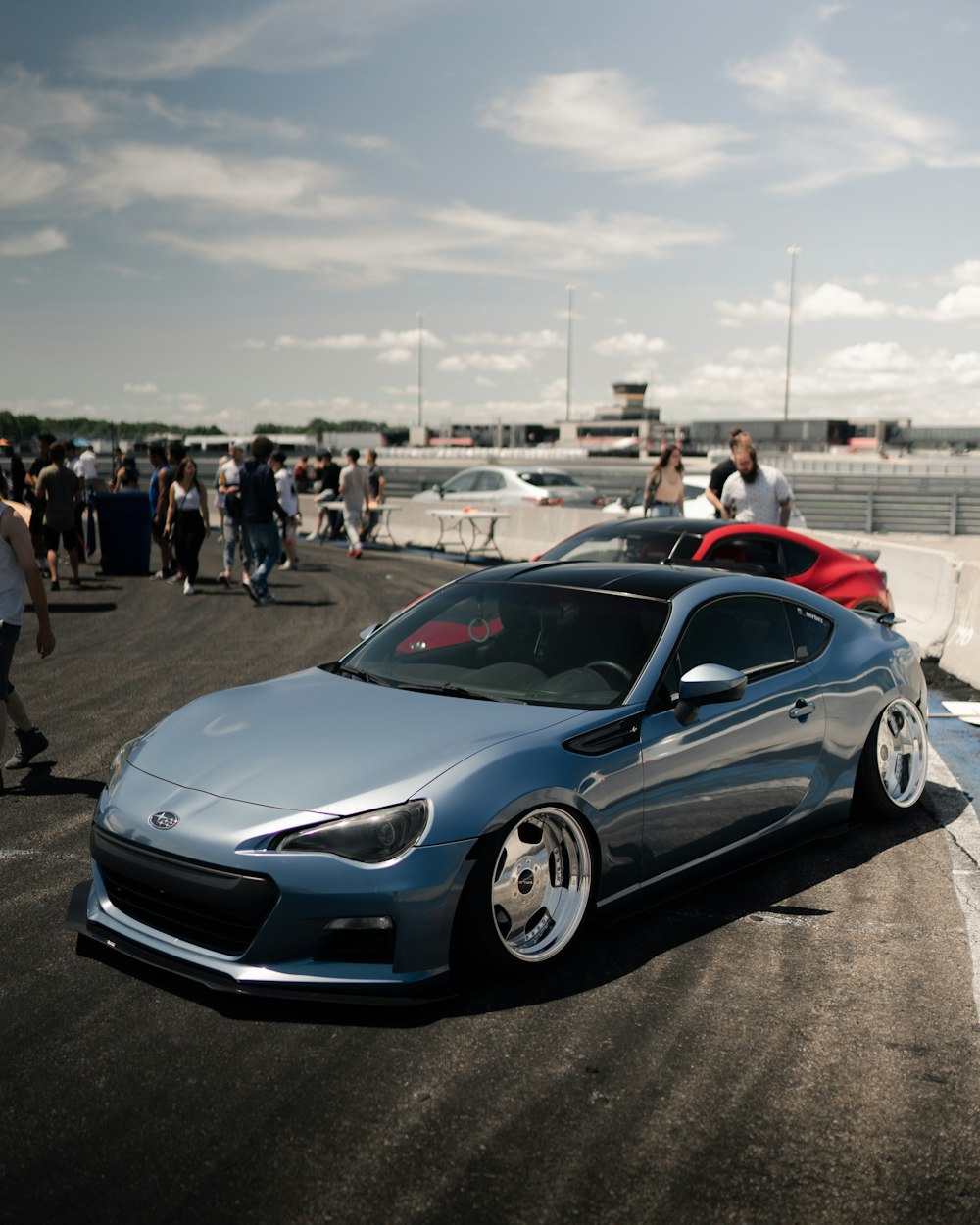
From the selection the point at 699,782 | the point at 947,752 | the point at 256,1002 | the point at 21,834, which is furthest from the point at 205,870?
the point at 947,752

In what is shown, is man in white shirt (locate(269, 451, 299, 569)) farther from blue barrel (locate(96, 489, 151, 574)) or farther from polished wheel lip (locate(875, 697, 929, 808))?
polished wheel lip (locate(875, 697, 929, 808))

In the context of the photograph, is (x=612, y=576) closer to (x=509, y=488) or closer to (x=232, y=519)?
(x=232, y=519)

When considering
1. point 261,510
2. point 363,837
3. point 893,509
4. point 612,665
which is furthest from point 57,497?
point 893,509

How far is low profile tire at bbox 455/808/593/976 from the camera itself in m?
4.10

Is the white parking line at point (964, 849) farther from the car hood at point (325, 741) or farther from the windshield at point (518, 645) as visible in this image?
the car hood at point (325, 741)

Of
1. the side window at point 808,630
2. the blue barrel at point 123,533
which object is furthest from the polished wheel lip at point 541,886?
the blue barrel at point 123,533

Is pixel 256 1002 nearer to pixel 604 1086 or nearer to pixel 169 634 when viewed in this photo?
pixel 604 1086

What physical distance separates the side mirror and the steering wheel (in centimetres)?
21

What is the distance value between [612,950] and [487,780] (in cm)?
90

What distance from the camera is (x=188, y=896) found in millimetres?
4012

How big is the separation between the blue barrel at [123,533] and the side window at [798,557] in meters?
11.6

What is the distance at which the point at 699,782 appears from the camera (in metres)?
4.96

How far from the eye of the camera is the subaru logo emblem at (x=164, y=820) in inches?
163

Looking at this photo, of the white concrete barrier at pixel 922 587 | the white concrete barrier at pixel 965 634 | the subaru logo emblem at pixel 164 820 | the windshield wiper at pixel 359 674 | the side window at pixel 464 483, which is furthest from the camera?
the side window at pixel 464 483
